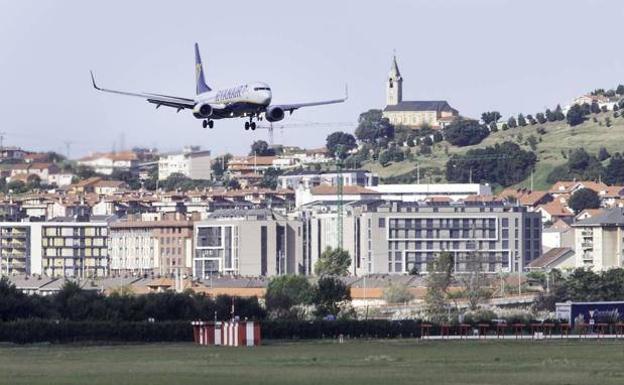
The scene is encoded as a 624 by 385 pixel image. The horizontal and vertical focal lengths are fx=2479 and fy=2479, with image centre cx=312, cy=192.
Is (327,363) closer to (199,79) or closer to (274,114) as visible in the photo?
(274,114)

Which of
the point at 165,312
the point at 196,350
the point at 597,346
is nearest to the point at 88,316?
the point at 165,312

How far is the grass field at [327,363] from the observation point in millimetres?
75812

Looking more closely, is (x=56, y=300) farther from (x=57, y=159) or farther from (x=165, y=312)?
(x=57, y=159)

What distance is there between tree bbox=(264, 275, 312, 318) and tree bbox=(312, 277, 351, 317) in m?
1.61

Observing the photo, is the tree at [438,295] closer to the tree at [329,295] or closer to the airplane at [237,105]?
the tree at [329,295]

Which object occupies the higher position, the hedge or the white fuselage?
the white fuselage

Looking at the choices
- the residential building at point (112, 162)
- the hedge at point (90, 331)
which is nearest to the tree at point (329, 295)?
the hedge at point (90, 331)

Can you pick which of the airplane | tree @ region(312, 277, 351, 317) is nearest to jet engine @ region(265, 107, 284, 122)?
the airplane

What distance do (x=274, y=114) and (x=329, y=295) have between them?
169 ft

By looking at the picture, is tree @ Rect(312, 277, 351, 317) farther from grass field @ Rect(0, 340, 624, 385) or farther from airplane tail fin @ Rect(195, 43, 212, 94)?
grass field @ Rect(0, 340, 624, 385)

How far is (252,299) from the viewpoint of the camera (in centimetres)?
13062

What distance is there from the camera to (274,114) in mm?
105812

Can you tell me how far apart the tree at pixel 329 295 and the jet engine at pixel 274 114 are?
44219 millimetres

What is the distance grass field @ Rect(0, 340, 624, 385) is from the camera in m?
75.8
